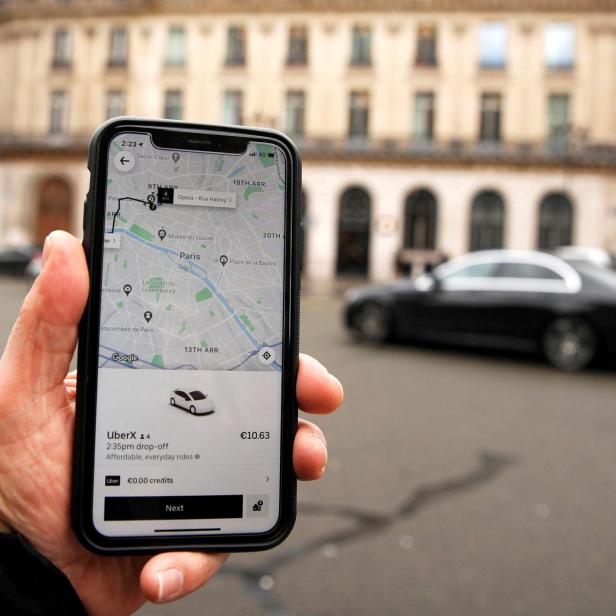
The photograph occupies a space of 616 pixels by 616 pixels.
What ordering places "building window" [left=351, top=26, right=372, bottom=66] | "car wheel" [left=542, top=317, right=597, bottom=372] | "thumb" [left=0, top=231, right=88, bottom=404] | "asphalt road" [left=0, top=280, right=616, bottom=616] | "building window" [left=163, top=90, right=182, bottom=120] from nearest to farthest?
"thumb" [left=0, top=231, right=88, bottom=404], "asphalt road" [left=0, top=280, right=616, bottom=616], "car wheel" [left=542, top=317, right=597, bottom=372], "building window" [left=351, top=26, right=372, bottom=66], "building window" [left=163, top=90, right=182, bottom=120]

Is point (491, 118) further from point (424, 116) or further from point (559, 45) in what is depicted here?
point (559, 45)

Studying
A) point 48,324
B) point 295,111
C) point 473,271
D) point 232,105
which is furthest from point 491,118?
point 48,324

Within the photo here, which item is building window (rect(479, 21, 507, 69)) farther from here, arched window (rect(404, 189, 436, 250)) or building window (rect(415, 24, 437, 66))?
arched window (rect(404, 189, 436, 250))

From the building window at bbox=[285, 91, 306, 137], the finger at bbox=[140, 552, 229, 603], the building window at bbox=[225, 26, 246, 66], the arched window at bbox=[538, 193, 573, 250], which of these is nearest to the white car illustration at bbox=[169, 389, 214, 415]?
the finger at bbox=[140, 552, 229, 603]

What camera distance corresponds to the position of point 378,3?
36.2 meters

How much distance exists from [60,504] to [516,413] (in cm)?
629

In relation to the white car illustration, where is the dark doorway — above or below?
below

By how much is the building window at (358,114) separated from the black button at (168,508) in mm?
36628

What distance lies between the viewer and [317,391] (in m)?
1.84

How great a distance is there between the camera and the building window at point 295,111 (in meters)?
37.3

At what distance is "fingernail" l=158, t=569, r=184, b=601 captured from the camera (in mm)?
1503

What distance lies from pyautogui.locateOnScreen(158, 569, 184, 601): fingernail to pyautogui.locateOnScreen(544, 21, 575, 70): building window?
38643mm

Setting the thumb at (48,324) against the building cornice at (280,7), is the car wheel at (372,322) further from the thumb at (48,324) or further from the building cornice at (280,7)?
the building cornice at (280,7)

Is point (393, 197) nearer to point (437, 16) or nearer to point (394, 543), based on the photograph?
point (437, 16)
